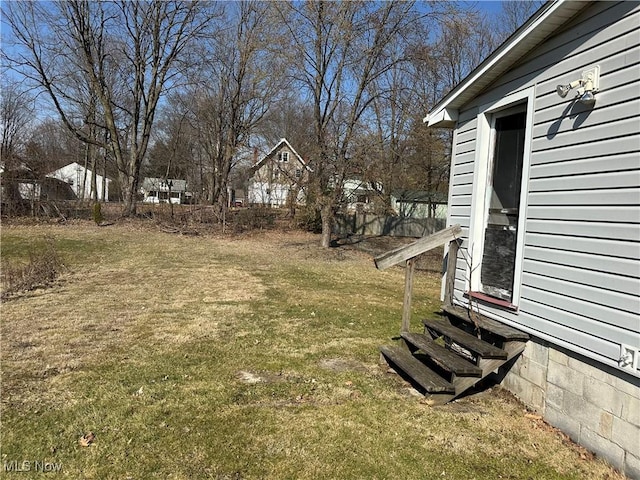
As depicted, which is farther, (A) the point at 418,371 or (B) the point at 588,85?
(A) the point at 418,371

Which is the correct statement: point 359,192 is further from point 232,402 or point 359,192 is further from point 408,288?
point 232,402

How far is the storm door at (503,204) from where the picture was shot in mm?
4312

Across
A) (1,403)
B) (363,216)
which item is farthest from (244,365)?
(363,216)

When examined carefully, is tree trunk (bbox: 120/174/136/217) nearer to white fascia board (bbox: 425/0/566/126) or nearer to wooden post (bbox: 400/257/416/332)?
white fascia board (bbox: 425/0/566/126)

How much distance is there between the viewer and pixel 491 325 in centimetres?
405

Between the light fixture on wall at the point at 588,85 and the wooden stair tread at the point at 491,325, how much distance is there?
2.00m

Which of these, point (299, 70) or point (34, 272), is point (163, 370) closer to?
point (34, 272)

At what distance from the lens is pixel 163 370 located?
4.27m

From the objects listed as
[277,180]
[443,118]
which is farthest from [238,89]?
[443,118]

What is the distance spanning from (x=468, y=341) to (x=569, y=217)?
1430mm

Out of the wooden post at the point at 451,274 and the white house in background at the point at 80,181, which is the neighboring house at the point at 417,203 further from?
the wooden post at the point at 451,274

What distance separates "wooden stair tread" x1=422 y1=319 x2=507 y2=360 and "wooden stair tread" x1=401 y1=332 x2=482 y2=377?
14 cm

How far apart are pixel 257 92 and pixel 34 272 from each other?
17.7 m

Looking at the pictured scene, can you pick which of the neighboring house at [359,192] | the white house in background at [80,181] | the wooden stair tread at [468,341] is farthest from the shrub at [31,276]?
the white house in background at [80,181]
